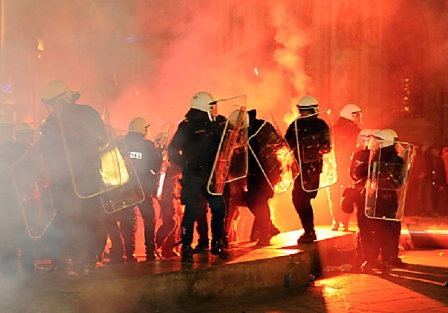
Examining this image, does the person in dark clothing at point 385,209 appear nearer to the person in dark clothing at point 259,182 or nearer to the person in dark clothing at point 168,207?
the person in dark clothing at point 259,182

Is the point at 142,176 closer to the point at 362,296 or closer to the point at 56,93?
the point at 56,93

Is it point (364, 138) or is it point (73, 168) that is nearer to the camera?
point (73, 168)

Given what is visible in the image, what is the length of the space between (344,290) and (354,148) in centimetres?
250

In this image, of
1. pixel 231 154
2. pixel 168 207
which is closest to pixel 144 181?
pixel 168 207

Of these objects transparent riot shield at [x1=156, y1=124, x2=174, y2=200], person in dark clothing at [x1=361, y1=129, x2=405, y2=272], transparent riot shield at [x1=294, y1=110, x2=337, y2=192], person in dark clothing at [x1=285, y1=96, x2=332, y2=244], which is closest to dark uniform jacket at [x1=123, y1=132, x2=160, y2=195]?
transparent riot shield at [x1=156, y1=124, x2=174, y2=200]

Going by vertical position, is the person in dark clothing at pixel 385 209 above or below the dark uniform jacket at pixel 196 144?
below

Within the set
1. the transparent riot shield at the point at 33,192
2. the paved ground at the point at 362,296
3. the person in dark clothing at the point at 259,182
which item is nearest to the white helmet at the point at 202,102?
the person in dark clothing at the point at 259,182

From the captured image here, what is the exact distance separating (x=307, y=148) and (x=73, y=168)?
2713 mm

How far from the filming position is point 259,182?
25.0 ft

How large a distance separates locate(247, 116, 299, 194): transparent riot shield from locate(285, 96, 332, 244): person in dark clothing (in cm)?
15

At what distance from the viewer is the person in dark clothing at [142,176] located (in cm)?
760

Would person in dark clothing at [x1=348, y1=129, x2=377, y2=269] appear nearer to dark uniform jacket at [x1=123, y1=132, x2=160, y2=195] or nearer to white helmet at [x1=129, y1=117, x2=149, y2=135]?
dark uniform jacket at [x1=123, y1=132, x2=160, y2=195]

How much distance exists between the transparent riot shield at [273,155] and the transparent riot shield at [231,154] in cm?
32

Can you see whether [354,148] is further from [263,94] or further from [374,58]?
[374,58]
